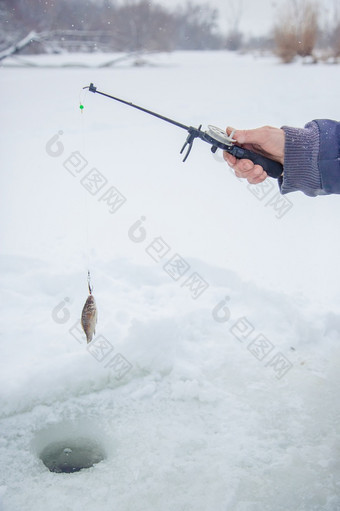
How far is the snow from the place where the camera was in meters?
2.20

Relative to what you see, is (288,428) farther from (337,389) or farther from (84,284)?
(84,284)

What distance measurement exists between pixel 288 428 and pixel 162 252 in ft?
6.31

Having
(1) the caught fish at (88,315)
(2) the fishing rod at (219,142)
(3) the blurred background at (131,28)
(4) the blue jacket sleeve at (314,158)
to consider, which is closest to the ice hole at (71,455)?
(1) the caught fish at (88,315)

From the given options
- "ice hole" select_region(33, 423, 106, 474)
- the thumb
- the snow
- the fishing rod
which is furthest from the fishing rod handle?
"ice hole" select_region(33, 423, 106, 474)

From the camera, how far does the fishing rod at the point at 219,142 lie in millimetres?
2080

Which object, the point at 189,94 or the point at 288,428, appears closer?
the point at 288,428

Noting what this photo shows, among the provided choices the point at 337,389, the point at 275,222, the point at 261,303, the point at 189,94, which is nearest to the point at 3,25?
the point at 189,94

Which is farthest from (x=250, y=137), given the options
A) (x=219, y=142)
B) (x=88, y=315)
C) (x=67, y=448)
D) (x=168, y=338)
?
(x=67, y=448)

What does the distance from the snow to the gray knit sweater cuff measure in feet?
4.28

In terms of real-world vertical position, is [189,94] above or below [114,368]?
above

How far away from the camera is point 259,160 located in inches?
88.0

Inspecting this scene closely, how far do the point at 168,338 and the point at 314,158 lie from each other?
152 cm

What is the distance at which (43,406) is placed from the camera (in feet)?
8.60

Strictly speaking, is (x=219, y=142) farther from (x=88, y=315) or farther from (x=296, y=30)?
(x=296, y=30)
